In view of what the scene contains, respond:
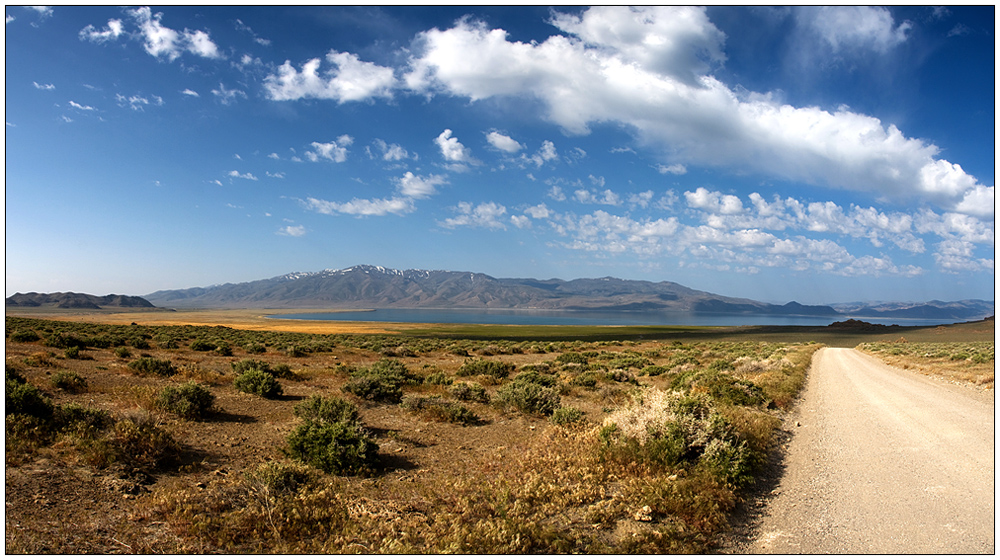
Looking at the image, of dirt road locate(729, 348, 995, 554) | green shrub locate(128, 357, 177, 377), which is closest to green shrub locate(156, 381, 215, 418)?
green shrub locate(128, 357, 177, 377)

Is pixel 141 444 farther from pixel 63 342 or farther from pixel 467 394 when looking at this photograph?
pixel 63 342

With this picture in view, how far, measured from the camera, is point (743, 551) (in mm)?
4945

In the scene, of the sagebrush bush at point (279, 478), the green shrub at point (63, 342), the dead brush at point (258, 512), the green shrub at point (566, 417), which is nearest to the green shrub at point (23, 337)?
the green shrub at point (63, 342)

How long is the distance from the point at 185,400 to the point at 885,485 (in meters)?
13.1

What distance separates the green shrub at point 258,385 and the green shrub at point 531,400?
6.77 m

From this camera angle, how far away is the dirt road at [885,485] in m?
5.14

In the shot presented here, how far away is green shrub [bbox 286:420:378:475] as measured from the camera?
7246 mm

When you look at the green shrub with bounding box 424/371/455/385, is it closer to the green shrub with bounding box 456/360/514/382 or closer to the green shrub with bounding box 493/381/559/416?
the green shrub with bounding box 456/360/514/382

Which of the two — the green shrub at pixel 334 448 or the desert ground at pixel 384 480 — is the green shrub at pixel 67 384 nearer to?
the desert ground at pixel 384 480

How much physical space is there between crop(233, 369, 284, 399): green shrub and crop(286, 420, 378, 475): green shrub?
6.65m

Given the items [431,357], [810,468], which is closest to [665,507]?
[810,468]

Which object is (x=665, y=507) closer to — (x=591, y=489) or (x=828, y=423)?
(x=591, y=489)

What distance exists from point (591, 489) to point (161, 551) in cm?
495

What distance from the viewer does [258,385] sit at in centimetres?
1368
